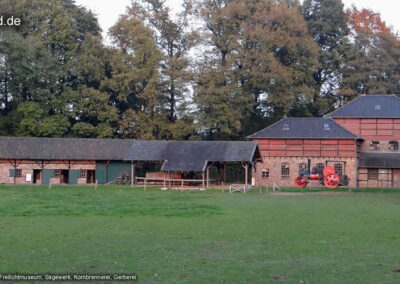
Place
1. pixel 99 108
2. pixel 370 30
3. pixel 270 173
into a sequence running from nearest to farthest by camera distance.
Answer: pixel 270 173 → pixel 99 108 → pixel 370 30

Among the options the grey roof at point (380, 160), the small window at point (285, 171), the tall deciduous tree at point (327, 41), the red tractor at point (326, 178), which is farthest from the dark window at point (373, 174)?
the tall deciduous tree at point (327, 41)

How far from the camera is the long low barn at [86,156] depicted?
4772 centimetres

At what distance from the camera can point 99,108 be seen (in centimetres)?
5797

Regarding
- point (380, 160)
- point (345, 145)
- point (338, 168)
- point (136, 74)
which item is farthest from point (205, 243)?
point (136, 74)

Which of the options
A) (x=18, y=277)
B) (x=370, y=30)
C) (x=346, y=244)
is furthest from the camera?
(x=370, y=30)

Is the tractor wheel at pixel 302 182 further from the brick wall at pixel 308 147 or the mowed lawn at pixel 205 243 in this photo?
the mowed lawn at pixel 205 243

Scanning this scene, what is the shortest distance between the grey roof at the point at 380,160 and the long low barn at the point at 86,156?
10.1 meters

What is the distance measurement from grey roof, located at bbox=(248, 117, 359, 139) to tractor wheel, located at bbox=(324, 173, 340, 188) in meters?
5.98

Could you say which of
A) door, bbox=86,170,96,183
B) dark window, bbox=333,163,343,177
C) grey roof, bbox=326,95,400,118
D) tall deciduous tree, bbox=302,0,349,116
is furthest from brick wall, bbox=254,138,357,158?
door, bbox=86,170,96,183

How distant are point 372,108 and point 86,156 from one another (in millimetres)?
26391

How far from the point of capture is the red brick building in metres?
50.5

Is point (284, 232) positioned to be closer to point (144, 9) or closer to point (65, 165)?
point (65, 165)

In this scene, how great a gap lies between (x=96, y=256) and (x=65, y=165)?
39.6 metres

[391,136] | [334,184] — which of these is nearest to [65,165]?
[334,184]
